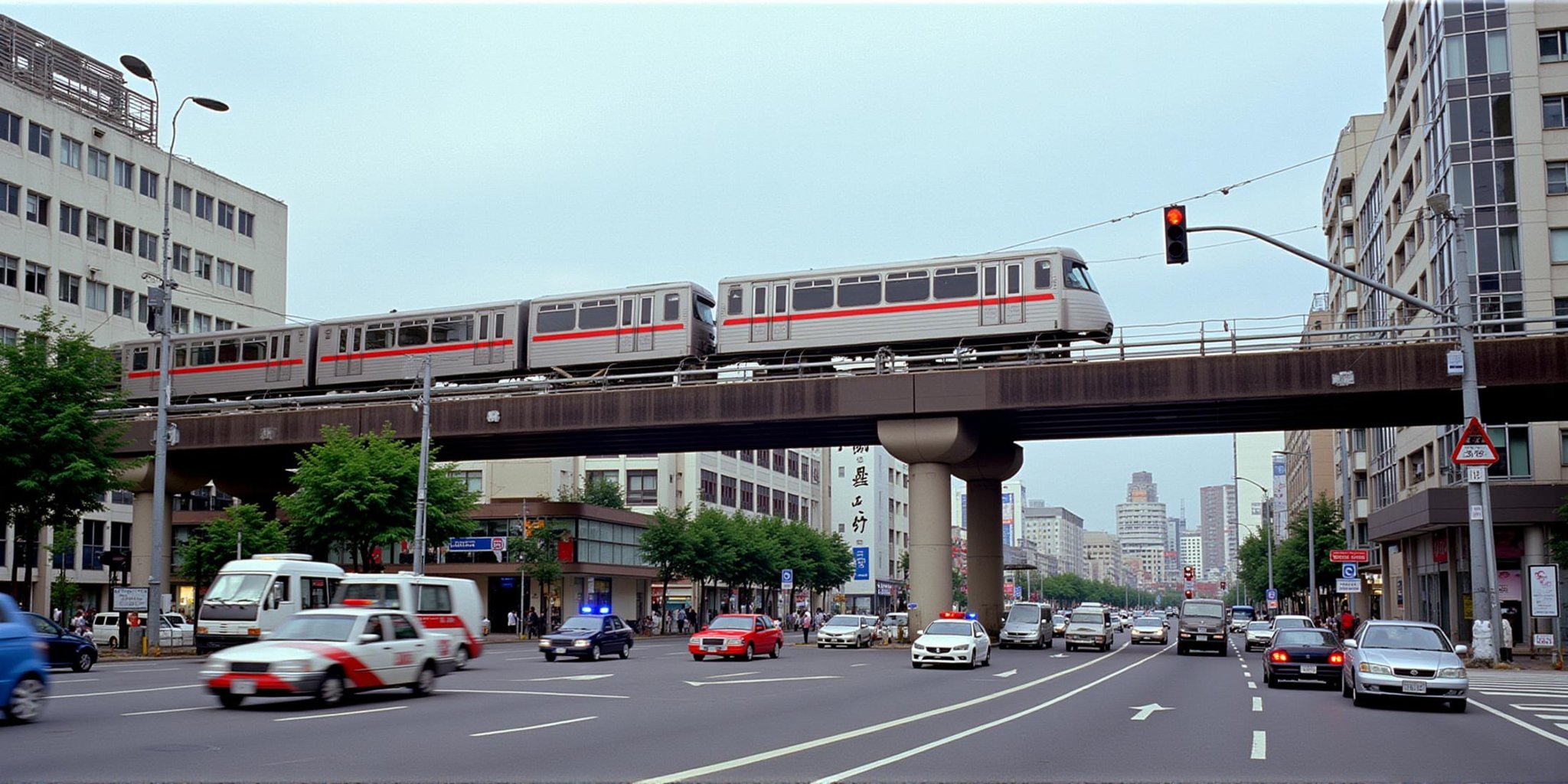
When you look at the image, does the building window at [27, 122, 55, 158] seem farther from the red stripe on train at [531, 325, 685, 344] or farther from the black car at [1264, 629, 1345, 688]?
the black car at [1264, 629, 1345, 688]

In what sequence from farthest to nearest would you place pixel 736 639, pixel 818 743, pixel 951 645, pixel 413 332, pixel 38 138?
pixel 38 138, pixel 413 332, pixel 736 639, pixel 951 645, pixel 818 743

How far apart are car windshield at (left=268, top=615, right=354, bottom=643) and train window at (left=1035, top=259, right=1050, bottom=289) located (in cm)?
2650

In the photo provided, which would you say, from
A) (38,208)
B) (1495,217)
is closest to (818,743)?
(1495,217)

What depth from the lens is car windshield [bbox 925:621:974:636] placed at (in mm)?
34938

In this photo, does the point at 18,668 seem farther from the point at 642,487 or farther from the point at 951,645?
the point at 642,487

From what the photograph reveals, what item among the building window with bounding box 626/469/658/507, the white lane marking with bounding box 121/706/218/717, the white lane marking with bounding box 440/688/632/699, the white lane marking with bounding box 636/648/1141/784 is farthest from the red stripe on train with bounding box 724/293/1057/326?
the building window with bounding box 626/469/658/507

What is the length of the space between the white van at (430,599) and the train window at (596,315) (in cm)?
1695

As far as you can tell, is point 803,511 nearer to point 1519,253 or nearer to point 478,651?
point 1519,253

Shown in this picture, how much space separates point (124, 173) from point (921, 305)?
52596 millimetres

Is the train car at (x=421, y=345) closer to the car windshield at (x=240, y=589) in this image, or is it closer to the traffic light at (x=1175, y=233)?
the car windshield at (x=240, y=589)

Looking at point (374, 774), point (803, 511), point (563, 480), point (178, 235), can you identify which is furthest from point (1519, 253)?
point (803, 511)

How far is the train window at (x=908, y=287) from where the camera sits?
43100mm

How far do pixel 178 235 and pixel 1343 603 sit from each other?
79.1 meters

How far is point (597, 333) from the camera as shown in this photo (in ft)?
157
